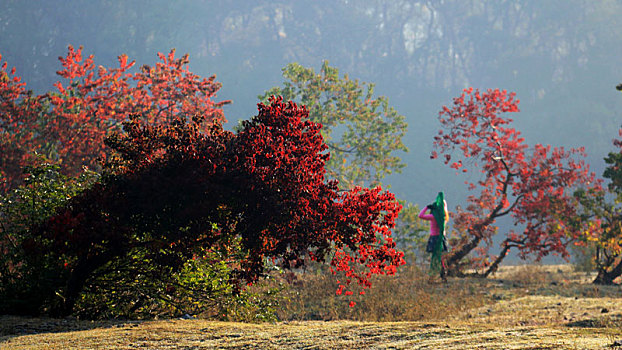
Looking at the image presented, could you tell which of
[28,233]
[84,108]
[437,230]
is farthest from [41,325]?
[437,230]

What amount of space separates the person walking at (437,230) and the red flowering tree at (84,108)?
7290mm

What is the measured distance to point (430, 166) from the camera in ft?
254

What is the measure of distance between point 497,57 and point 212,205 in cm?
9464

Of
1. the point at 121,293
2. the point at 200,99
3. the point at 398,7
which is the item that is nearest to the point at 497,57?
the point at 398,7

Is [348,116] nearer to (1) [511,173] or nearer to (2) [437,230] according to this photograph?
(1) [511,173]

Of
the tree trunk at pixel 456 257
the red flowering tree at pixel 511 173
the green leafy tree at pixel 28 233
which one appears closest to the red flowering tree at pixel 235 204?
the green leafy tree at pixel 28 233

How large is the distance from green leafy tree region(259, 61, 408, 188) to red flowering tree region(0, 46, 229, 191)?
14.9 feet

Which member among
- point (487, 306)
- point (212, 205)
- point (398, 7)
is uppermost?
point (398, 7)

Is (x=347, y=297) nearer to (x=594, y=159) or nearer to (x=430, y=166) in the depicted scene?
(x=594, y=159)

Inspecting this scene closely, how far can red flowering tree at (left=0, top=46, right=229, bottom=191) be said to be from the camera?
14.2 m

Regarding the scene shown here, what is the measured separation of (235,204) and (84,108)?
36.8 ft

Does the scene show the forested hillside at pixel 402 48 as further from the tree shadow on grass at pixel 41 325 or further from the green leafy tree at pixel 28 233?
the tree shadow on grass at pixel 41 325

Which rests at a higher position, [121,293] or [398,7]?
[398,7]

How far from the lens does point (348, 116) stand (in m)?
21.2
